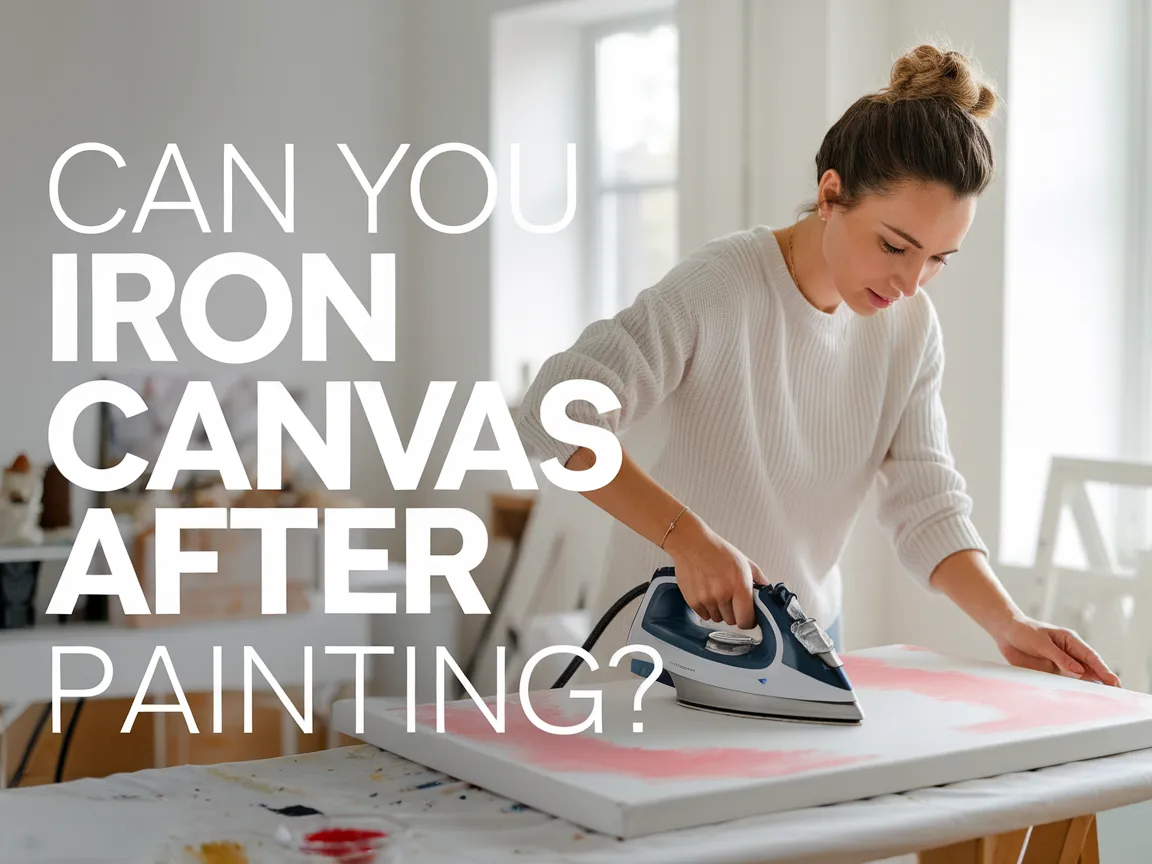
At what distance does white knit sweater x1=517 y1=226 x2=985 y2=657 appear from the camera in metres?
1.53

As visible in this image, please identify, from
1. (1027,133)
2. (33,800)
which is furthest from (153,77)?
(33,800)

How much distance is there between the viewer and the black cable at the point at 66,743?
10.3 ft

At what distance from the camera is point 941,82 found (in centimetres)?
150

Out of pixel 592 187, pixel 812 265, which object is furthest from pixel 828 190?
pixel 592 187

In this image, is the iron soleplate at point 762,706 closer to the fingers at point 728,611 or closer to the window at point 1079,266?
the fingers at point 728,611

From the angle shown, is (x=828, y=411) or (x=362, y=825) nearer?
(x=362, y=825)

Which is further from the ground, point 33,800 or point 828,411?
point 828,411

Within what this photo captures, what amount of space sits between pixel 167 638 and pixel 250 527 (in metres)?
0.32

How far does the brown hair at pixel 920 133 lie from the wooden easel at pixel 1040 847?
682 millimetres

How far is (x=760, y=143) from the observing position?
9.38 ft

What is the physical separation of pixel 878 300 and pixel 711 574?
404mm

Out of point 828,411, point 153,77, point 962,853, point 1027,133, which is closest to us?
point 962,853

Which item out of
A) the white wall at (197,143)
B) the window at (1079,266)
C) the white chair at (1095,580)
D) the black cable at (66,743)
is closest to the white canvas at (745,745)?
the white chair at (1095,580)

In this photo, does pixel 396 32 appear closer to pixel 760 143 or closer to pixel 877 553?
pixel 760 143
